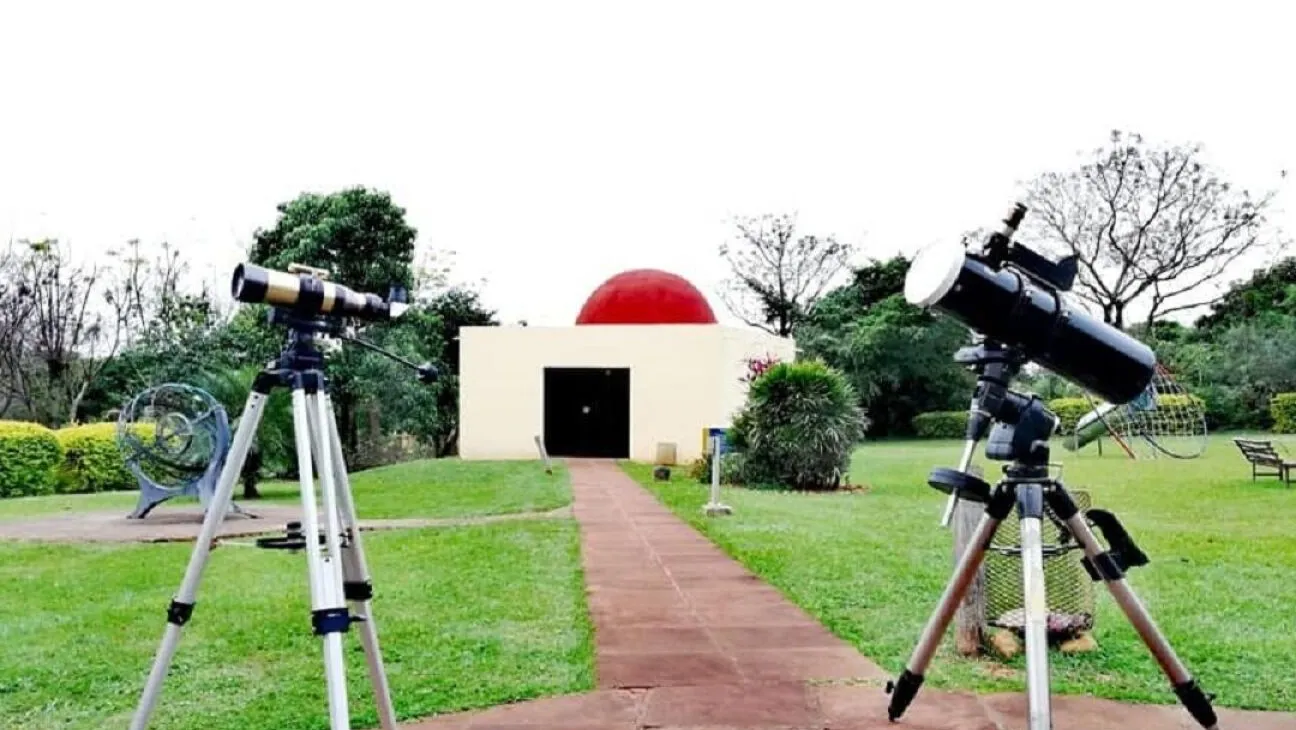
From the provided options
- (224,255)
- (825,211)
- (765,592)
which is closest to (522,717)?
(765,592)

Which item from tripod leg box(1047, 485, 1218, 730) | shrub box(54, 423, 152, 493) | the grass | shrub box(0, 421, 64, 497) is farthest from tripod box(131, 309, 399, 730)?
shrub box(54, 423, 152, 493)

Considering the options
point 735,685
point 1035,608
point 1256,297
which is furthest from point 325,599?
point 1256,297

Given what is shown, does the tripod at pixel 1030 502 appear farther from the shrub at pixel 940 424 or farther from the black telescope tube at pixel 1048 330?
the shrub at pixel 940 424

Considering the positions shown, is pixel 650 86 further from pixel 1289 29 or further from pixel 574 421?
pixel 574 421

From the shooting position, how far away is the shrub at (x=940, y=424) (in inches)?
1182

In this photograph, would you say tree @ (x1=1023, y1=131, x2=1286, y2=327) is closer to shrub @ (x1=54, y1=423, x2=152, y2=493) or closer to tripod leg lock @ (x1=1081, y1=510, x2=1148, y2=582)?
shrub @ (x1=54, y1=423, x2=152, y2=493)

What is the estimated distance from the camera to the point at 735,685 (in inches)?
155

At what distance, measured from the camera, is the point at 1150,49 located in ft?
24.6

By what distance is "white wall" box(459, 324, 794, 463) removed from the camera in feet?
64.6

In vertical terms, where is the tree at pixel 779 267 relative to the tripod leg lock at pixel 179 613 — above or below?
above

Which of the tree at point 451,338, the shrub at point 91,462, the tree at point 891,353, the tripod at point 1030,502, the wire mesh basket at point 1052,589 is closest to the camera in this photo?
the tripod at point 1030,502

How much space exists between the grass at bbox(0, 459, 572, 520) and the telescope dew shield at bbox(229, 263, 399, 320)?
25.2 ft

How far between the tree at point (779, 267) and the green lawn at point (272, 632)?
28124mm

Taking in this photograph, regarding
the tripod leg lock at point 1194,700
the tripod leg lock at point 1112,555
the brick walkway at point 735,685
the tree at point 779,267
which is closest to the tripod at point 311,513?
the brick walkway at point 735,685
